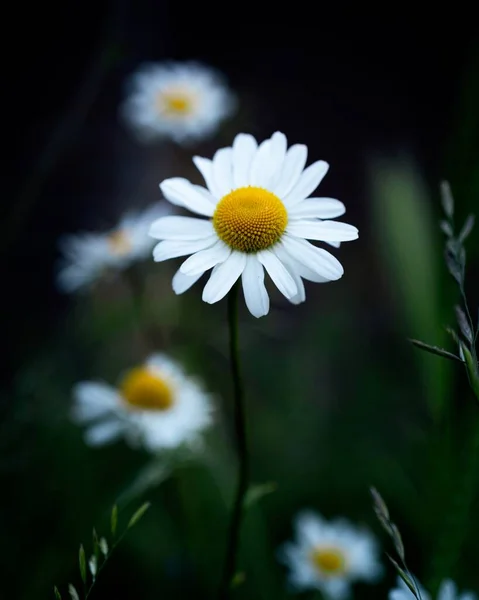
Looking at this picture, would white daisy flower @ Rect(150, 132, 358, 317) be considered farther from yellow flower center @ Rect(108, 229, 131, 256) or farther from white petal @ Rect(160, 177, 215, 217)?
yellow flower center @ Rect(108, 229, 131, 256)

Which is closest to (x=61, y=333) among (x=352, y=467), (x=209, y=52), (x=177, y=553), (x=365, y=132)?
(x=177, y=553)

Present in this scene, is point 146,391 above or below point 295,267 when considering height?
below

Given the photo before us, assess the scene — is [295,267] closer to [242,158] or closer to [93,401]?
[242,158]

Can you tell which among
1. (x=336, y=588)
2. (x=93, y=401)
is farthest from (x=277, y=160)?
(x=336, y=588)

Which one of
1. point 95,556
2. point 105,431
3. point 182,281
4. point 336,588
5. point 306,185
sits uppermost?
point 306,185

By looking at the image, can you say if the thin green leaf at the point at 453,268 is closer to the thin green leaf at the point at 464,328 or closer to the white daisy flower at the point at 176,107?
the thin green leaf at the point at 464,328
